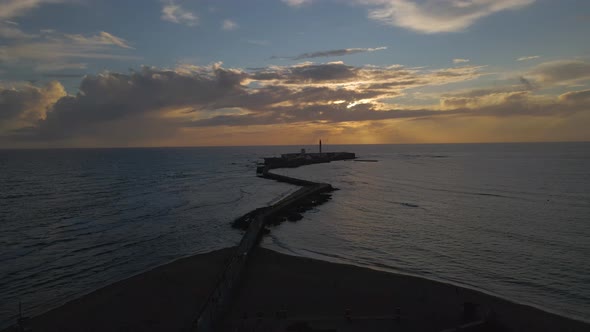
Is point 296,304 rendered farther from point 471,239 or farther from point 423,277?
point 471,239


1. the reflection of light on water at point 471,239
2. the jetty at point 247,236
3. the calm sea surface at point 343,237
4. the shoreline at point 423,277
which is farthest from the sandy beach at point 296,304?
the reflection of light on water at point 471,239

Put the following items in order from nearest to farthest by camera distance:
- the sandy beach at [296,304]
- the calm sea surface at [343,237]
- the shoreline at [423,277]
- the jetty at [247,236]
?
1. the jetty at [247,236]
2. the sandy beach at [296,304]
3. the shoreline at [423,277]
4. the calm sea surface at [343,237]

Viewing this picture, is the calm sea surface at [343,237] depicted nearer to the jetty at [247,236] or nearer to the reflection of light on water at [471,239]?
the reflection of light on water at [471,239]

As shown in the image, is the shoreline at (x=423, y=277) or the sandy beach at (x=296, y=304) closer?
the sandy beach at (x=296, y=304)

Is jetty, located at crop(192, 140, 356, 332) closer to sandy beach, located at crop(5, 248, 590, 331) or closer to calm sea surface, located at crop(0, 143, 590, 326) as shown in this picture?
sandy beach, located at crop(5, 248, 590, 331)

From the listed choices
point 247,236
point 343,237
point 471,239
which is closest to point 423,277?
point 343,237

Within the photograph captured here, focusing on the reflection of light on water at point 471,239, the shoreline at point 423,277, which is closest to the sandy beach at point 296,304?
the shoreline at point 423,277

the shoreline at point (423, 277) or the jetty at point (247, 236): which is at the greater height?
the jetty at point (247, 236)

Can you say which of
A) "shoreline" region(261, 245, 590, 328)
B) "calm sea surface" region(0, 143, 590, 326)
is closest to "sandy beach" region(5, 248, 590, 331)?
"shoreline" region(261, 245, 590, 328)

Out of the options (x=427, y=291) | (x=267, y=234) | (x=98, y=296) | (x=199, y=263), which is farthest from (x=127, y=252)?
(x=427, y=291)

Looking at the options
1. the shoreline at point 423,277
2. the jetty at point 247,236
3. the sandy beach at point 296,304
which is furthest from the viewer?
the shoreline at point 423,277
